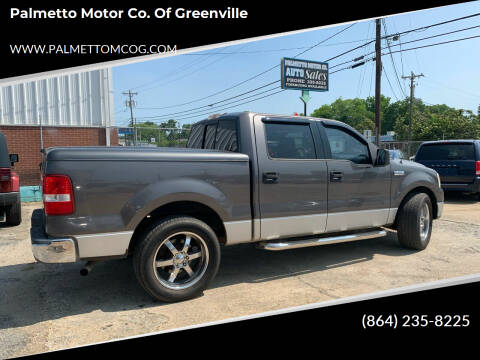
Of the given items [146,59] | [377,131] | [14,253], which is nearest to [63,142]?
[146,59]

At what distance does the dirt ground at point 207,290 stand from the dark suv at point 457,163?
4.18m

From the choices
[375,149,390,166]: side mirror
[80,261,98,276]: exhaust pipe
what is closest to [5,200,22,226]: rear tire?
[80,261,98,276]: exhaust pipe

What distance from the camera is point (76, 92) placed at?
12.7 meters

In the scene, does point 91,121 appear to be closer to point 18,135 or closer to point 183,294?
point 18,135

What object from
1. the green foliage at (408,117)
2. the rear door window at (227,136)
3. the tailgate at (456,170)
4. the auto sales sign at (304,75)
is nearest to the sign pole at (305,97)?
the auto sales sign at (304,75)

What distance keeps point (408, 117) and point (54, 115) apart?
73.8 m

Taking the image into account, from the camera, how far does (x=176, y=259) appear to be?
3.60 metres

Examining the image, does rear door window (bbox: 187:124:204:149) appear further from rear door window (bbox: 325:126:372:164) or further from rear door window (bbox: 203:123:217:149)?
rear door window (bbox: 325:126:372:164)

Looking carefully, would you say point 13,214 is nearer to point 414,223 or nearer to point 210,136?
point 210,136

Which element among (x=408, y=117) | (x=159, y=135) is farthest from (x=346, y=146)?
(x=408, y=117)

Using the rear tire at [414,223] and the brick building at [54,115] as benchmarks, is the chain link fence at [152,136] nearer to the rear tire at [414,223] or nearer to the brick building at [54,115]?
the brick building at [54,115]

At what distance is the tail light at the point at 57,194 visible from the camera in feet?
10.3

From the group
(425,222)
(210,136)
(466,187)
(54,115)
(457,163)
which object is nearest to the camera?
(210,136)

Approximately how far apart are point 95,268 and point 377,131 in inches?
660
